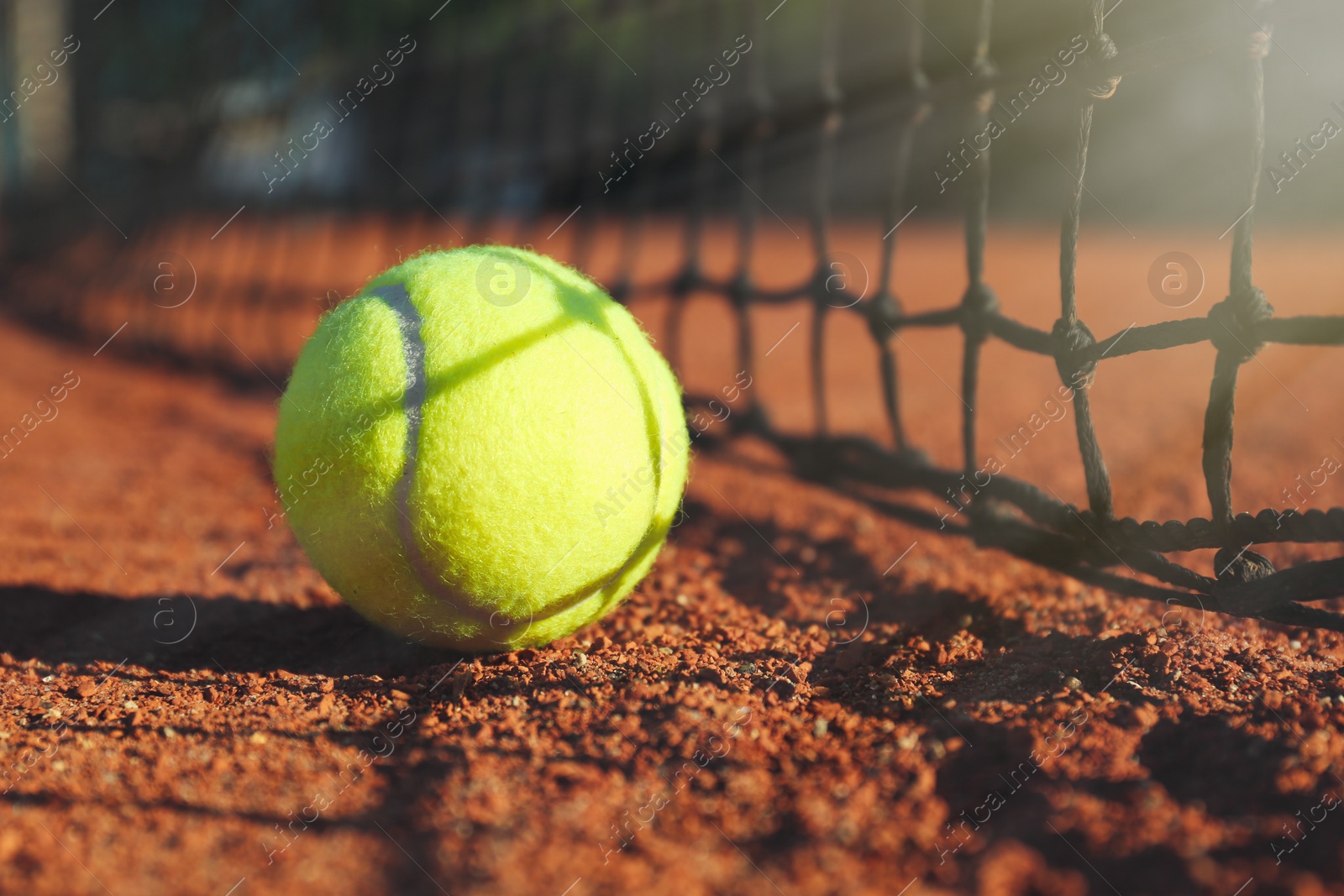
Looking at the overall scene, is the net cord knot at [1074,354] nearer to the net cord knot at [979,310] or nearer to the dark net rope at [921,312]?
the dark net rope at [921,312]

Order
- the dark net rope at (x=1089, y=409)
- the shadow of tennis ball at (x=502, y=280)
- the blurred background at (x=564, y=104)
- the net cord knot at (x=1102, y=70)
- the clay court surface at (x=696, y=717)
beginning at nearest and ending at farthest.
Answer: the clay court surface at (x=696, y=717), the dark net rope at (x=1089, y=409), the shadow of tennis ball at (x=502, y=280), the net cord knot at (x=1102, y=70), the blurred background at (x=564, y=104)

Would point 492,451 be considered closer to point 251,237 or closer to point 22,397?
point 22,397

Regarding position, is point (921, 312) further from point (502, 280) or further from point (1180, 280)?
point (1180, 280)

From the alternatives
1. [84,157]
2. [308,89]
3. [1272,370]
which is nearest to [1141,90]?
[1272,370]

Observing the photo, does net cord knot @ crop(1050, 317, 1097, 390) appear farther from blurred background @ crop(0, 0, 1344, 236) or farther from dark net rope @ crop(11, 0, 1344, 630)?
blurred background @ crop(0, 0, 1344, 236)

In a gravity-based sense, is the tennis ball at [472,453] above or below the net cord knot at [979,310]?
above

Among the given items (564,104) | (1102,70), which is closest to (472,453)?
(1102,70)

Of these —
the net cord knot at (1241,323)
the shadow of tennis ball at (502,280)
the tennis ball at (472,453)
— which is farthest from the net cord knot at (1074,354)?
the shadow of tennis ball at (502,280)
